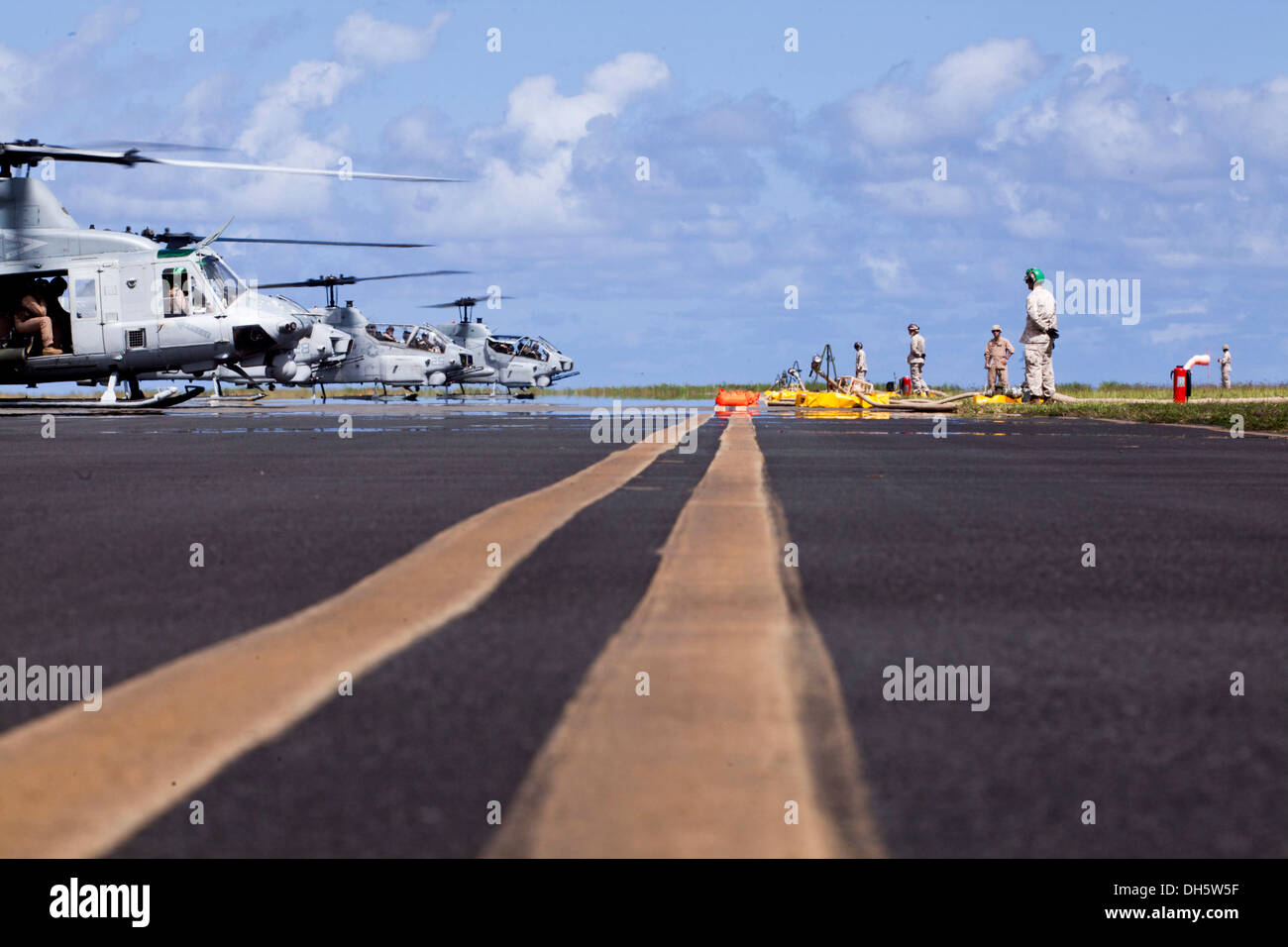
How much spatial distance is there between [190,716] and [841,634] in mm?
1554

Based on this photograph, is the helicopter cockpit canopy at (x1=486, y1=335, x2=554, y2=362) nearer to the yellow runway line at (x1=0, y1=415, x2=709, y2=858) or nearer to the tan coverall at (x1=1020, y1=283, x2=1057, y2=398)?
the tan coverall at (x1=1020, y1=283, x2=1057, y2=398)

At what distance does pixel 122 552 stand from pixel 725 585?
2196 millimetres

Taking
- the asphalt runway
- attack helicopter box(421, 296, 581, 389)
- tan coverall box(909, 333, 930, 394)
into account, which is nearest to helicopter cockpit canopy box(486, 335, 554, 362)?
attack helicopter box(421, 296, 581, 389)

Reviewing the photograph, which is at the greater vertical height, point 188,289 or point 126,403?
point 188,289

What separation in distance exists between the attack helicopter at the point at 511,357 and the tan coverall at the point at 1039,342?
125 ft

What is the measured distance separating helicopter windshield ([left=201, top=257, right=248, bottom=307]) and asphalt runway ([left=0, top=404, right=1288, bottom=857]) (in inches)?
827

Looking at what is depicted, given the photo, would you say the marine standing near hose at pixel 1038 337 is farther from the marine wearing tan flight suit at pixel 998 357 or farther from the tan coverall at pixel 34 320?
the tan coverall at pixel 34 320

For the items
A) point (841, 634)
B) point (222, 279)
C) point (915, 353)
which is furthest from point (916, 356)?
point (841, 634)

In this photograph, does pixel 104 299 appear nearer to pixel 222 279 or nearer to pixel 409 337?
pixel 222 279

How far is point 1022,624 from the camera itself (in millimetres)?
3891

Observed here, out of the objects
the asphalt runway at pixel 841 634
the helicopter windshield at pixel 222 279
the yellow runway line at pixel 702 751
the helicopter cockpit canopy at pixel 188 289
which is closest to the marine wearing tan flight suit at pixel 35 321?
the helicopter cockpit canopy at pixel 188 289

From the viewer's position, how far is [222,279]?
97.9 ft
